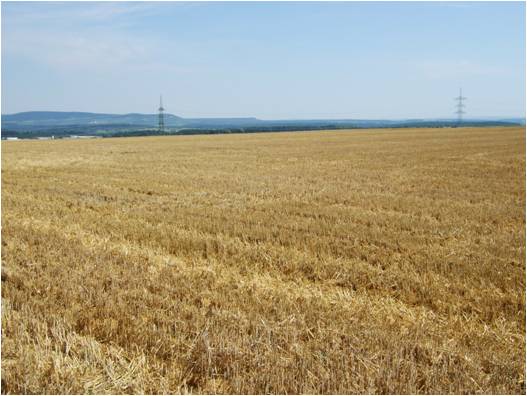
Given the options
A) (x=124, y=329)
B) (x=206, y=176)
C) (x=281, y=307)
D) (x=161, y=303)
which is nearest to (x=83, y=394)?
(x=124, y=329)

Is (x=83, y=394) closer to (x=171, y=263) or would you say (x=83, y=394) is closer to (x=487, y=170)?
(x=171, y=263)

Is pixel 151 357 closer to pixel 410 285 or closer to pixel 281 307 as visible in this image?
pixel 281 307

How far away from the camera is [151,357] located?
14.8ft

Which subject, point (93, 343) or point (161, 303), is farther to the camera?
point (161, 303)

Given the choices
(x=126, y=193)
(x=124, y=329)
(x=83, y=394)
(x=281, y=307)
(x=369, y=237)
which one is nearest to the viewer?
(x=83, y=394)

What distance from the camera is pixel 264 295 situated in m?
6.33

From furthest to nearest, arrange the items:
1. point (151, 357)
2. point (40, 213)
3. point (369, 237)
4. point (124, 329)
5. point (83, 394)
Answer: point (40, 213) → point (369, 237) → point (124, 329) → point (151, 357) → point (83, 394)

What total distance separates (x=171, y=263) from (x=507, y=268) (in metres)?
5.09

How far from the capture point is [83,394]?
389 centimetres

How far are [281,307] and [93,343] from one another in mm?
2099

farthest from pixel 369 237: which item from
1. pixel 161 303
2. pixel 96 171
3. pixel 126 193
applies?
pixel 96 171

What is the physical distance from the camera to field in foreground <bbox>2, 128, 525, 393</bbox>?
4.22 m

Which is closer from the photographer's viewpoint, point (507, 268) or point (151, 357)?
point (151, 357)

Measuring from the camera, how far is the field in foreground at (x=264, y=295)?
13.8ft
